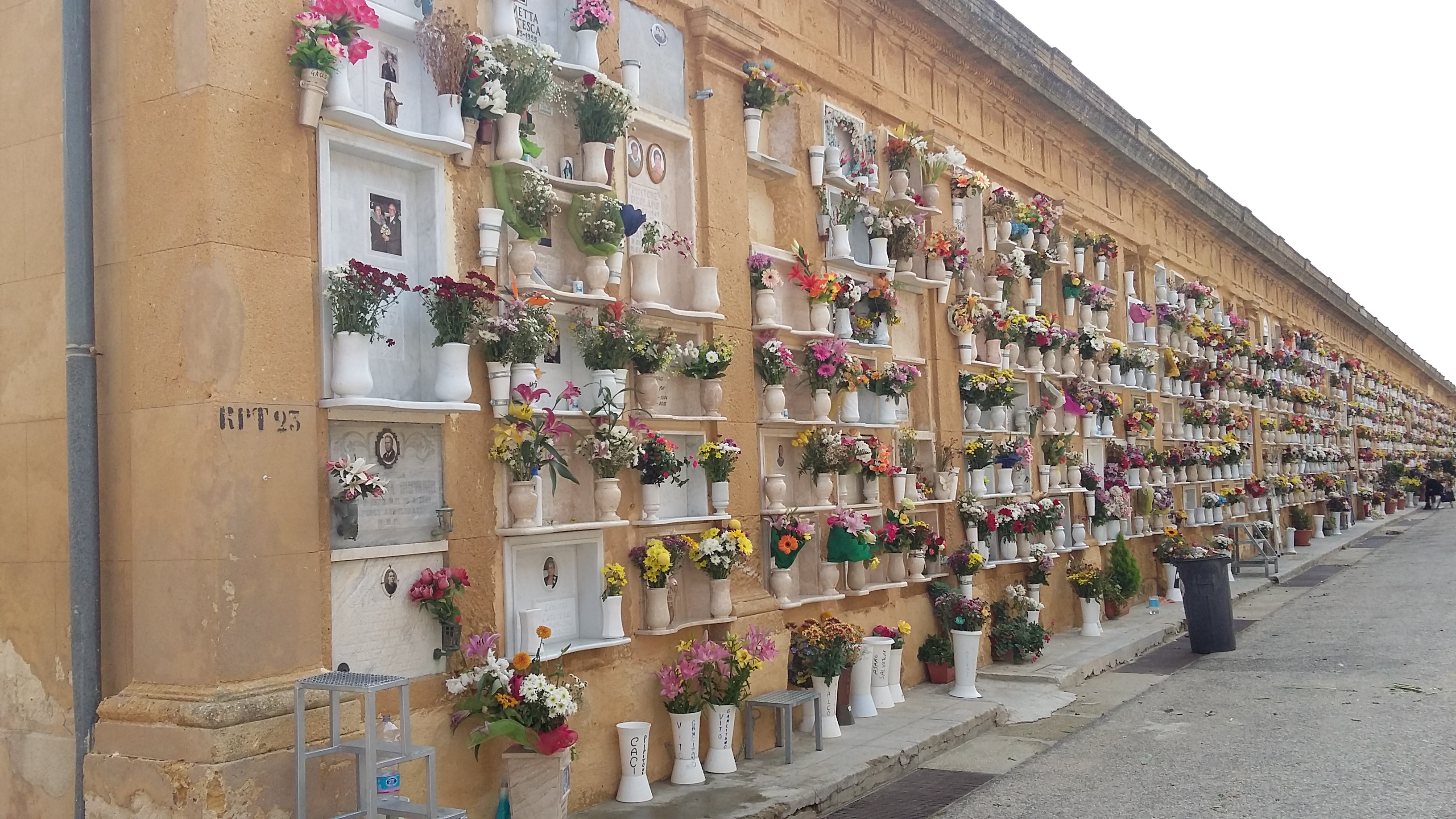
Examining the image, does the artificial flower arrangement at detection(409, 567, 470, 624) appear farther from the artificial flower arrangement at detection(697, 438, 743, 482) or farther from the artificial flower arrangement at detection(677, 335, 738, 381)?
the artificial flower arrangement at detection(677, 335, 738, 381)

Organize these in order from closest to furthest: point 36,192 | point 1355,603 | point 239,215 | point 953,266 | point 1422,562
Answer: point 239,215
point 36,192
point 953,266
point 1355,603
point 1422,562

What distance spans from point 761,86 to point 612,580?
4.06 m

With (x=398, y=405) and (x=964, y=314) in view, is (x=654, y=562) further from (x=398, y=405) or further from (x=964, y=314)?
(x=964, y=314)

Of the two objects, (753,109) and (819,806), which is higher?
(753,109)

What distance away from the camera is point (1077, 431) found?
15469 mm

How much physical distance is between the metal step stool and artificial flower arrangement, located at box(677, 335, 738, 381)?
345cm

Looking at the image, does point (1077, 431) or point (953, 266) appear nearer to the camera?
point (953, 266)

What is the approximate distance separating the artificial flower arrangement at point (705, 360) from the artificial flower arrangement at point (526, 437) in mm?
1583

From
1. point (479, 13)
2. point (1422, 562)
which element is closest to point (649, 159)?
point (479, 13)

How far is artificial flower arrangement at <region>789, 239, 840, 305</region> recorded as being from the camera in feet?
32.3

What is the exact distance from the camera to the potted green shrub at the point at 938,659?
11172 millimetres

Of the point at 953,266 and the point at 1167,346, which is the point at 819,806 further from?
the point at 1167,346

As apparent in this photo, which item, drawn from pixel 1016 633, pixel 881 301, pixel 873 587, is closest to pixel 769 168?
pixel 881 301

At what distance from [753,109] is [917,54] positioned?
146 inches
